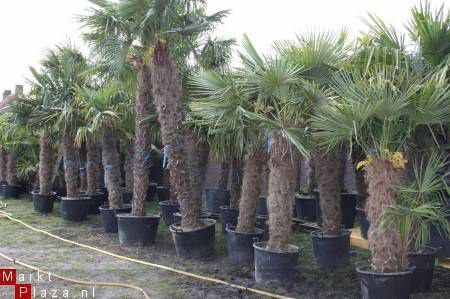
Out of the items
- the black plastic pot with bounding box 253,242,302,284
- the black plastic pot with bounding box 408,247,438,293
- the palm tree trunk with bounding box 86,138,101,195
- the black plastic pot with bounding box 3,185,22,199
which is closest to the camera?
the black plastic pot with bounding box 408,247,438,293

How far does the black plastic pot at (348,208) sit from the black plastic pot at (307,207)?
0.58 meters

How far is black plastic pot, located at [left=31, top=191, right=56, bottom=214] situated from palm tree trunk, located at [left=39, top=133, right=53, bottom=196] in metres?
0.10

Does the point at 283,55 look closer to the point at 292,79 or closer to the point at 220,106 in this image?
the point at 292,79

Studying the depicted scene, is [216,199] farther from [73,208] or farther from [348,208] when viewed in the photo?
[348,208]

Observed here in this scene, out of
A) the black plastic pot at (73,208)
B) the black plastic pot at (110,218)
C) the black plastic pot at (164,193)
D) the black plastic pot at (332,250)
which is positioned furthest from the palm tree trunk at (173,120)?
the black plastic pot at (164,193)

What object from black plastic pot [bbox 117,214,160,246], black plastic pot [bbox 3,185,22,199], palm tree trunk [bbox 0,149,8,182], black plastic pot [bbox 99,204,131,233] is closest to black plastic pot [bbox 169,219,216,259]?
black plastic pot [bbox 117,214,160,246]

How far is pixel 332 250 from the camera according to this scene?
637 cm

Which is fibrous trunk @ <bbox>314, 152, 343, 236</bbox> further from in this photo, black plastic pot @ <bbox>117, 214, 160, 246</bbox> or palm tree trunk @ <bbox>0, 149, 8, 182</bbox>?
palm tree trunk @ <bbox>0, 149, 8, 182</bbox>

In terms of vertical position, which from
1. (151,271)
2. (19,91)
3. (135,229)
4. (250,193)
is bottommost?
(151,271)

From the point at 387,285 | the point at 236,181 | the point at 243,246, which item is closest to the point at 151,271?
the point at 243,246

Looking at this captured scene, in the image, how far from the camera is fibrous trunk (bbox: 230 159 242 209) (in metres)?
8.55

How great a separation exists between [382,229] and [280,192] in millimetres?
1388

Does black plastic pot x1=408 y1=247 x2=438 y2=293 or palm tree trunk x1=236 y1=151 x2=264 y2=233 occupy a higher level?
palm tree trunk x1=236 y1=151 x2=264 y2=233

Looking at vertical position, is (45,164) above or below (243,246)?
above
